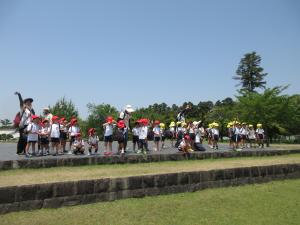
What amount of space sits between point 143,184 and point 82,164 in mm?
3102

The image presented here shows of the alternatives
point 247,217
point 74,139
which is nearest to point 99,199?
point 247,217

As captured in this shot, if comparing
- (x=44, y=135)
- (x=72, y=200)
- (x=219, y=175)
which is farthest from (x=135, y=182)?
(x=44, y=135)

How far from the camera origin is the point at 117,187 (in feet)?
28.1

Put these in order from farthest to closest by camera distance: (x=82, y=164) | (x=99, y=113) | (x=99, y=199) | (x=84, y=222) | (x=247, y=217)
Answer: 1. (x=99, y=113)
2. (x=82, y=164)
3. (x=99, y=199)
4. (x=247, y=217)
5. (x=84, y=222)

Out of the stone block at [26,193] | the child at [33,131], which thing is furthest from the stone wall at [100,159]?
the stone block at [26,193]

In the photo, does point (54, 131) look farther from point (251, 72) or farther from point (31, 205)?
point (251, 72)

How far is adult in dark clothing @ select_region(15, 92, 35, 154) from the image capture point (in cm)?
1212

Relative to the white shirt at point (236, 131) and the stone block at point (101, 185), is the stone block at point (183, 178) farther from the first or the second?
the white shirt at point (236, 131)

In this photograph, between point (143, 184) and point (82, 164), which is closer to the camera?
point (143, 184)

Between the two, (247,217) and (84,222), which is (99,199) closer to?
(84,222)

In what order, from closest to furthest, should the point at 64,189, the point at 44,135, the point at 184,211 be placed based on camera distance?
the point at 64,189 < the point at 184,211 < the point at 44,135

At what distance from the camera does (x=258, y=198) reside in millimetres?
9445

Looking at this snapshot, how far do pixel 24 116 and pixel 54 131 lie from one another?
120cm

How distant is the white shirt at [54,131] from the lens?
42.3 feet
